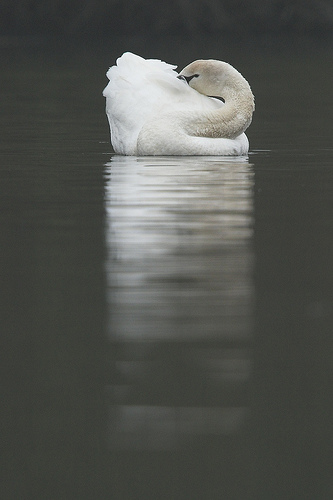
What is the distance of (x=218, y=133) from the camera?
12516 mm

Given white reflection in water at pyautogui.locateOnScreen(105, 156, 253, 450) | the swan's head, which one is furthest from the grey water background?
the swan's head

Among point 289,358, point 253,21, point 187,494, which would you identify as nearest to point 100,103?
point 289,358

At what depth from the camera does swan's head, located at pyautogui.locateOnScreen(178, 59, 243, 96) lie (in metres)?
13.0

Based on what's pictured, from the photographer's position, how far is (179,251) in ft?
24.1

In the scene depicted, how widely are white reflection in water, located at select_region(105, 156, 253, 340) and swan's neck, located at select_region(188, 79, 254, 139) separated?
99cm

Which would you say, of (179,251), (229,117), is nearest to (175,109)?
(229,117)

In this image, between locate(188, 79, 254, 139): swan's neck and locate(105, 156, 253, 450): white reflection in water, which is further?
locate(188, 79, 254, 139): swan's neck

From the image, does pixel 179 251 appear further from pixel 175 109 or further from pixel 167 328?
pixel 175 109

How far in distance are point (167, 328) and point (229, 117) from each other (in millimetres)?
7081

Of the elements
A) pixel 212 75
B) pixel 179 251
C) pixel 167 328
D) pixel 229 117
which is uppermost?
pixel 212 75

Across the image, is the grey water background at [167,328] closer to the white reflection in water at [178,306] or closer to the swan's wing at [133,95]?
the white reflection in water at [178,306]

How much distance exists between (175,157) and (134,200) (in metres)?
2.81

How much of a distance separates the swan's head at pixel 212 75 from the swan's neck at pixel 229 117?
0.05 metres

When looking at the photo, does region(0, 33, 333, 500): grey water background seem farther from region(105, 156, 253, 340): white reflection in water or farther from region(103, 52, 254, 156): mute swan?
region(103, 52, 254, 156): mute swan
